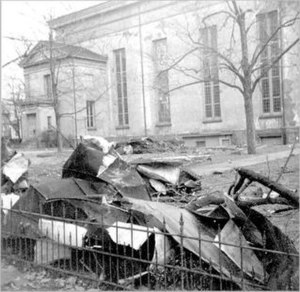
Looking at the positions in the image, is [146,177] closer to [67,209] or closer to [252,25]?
[67,209]

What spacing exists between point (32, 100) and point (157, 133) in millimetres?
1277

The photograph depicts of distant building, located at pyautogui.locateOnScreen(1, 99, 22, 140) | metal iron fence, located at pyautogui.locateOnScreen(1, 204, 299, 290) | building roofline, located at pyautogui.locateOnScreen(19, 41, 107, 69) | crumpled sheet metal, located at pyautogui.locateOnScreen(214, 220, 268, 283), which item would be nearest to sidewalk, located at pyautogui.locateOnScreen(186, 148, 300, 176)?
crumpled sheet metal, located at pyautogui.locateOnScreen(214, 220, 268, 283)

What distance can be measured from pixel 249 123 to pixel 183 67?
144 centimetres

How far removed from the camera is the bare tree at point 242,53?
291 cm

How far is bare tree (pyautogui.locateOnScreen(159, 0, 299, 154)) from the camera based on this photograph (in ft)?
9.55

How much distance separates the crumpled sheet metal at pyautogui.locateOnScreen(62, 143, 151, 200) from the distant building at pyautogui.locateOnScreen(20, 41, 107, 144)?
240 millimetres

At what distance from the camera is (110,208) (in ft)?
9.09

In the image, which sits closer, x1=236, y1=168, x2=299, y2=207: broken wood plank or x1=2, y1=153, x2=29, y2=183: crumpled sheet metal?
x1=236, y1=168, x2=299, y2=207: broken wood plank

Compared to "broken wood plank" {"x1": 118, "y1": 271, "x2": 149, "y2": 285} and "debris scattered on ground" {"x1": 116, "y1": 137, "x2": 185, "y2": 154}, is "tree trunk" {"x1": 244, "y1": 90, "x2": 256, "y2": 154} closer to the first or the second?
"debris scattered on ground" {"x1": 116, "y1": 137, "x2": 185, "y2": 154}

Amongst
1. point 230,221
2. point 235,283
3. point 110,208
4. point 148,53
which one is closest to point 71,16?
point 148,53

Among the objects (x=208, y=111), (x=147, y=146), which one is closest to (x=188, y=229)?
(x=147, y=146)

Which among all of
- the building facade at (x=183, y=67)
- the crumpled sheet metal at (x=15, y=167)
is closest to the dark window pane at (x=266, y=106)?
the building facade at (x=183, y=67)

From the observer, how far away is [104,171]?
355 cm

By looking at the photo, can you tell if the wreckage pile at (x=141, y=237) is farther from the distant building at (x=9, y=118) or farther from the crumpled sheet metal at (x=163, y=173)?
the distant building at (x=9, y=118)
